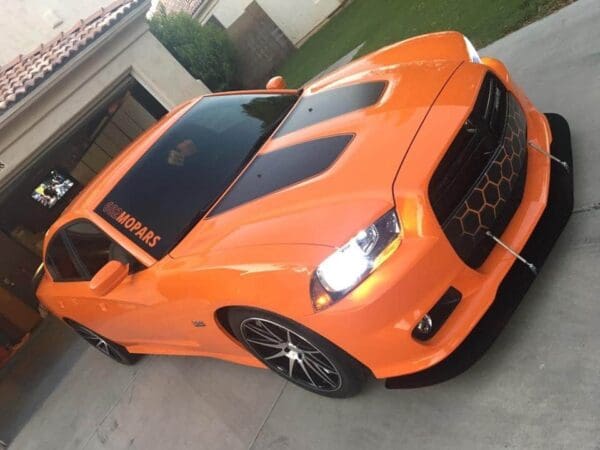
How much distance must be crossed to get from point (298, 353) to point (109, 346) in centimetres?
255

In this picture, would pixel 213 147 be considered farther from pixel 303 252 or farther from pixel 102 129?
pixel 102 129

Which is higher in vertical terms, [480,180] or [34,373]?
[34,373]

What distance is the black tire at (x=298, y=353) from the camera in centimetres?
260

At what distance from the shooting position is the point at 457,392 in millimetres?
2705

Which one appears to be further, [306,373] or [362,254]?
[306,373]

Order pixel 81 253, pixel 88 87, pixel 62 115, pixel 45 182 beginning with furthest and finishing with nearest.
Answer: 1. pixel 45 182
2. pixel 88 87
3. pixel 62 115
4. pixel 81 253

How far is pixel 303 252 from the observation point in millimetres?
2438

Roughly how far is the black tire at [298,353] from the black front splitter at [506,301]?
26 centimetres

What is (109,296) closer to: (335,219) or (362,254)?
(335,219)

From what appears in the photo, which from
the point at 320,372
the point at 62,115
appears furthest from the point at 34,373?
the point at 320,372

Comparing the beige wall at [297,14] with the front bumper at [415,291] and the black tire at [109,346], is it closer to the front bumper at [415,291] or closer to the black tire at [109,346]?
the black tire at [109,346]

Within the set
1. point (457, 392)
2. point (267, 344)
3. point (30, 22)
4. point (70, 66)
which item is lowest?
point (457, 392)

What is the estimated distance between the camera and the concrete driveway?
2.43 metres

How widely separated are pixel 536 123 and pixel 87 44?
704cm
